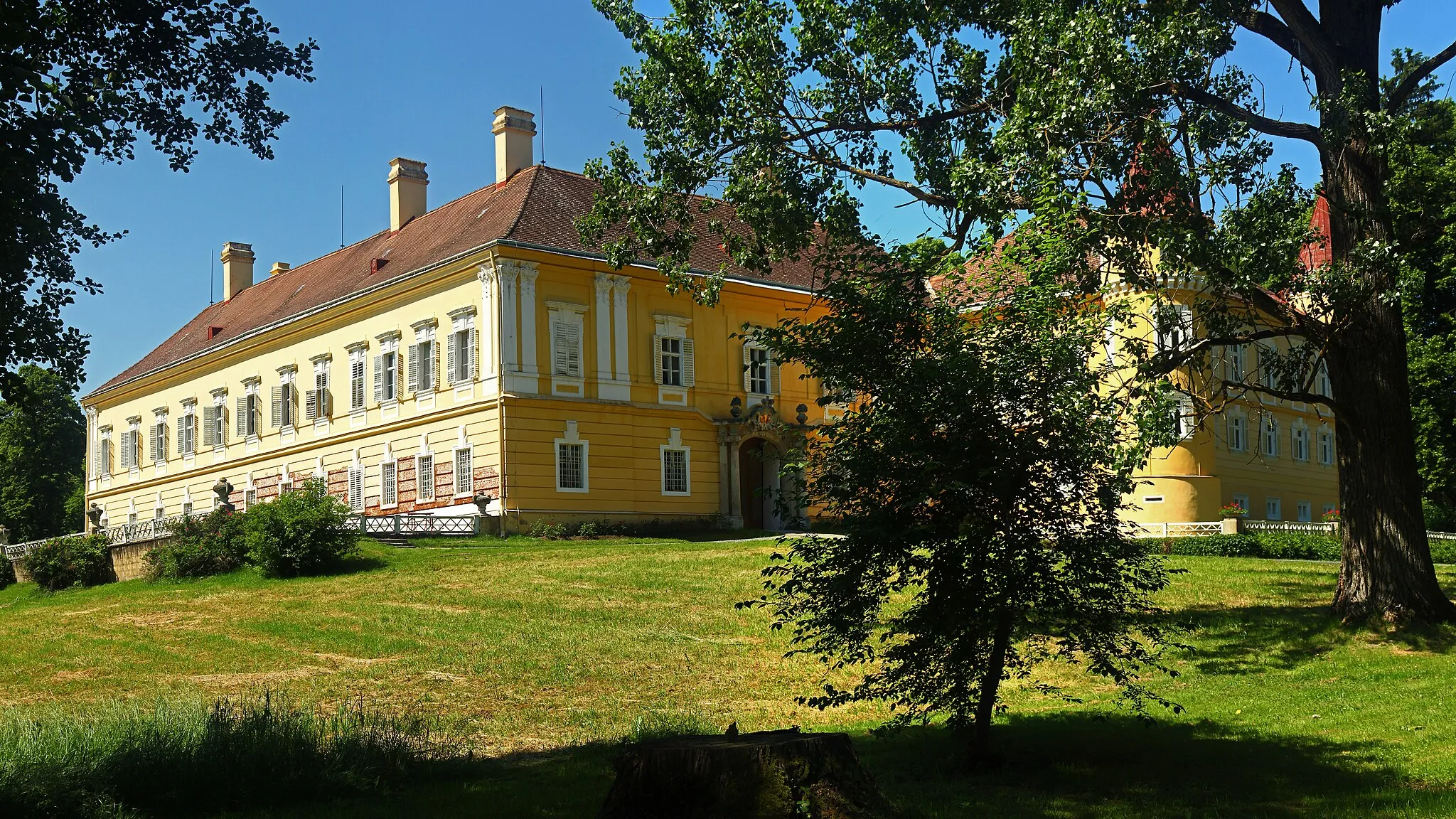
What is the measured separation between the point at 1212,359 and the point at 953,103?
68.1ft

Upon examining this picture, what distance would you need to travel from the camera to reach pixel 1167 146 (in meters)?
16.5

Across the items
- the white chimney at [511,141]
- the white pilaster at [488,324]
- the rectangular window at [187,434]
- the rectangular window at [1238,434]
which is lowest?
the rectangular window at [1238,434]

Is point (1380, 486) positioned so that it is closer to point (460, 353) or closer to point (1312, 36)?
point (1312, 36)

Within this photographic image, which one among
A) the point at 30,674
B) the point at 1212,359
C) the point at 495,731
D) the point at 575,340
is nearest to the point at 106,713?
the point at 495,731

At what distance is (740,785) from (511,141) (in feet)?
122

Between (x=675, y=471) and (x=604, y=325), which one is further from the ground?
(x=604, y=325)

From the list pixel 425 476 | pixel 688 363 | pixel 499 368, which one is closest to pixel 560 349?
pixel 499 368

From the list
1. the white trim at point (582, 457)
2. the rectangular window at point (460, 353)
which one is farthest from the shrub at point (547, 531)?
the rectangular window at point (460, 353)

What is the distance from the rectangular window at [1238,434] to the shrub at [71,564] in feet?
105

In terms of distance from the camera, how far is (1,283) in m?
11.1

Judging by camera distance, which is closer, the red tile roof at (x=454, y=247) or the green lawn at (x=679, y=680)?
the green lawn at (x=679, y=680)

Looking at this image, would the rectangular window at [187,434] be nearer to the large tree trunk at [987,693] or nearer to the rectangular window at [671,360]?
the rectangular window at [671,360]

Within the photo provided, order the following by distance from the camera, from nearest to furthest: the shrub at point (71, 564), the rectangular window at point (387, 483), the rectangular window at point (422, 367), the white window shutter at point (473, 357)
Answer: the shrub at point (71, 564), the white window shutter at point (473, 357), the rectangular window at point (422, 367), the rectangular window at point (387, 483)

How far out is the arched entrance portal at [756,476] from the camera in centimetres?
4203
